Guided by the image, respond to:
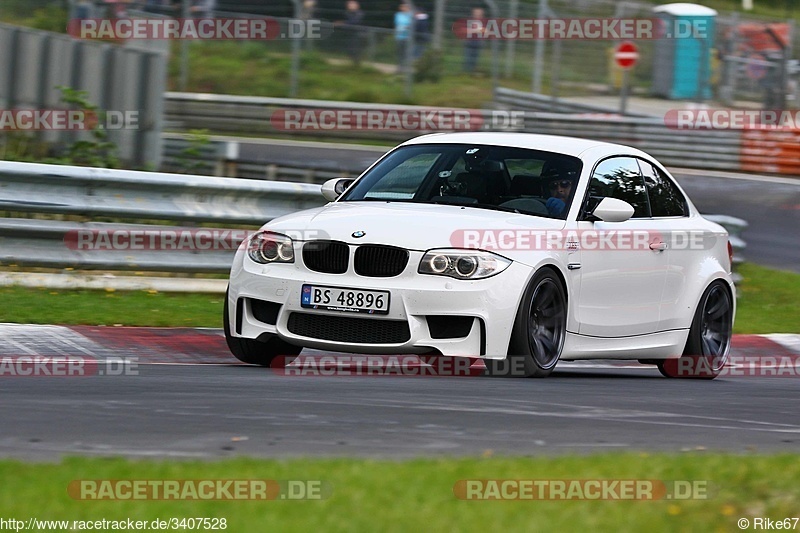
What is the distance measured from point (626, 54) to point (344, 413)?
2061 cm

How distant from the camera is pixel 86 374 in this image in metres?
7.65

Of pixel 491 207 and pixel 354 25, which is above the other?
pixel 354 25

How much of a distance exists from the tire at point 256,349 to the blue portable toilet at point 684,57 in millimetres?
19514

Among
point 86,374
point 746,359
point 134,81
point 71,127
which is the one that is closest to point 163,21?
point 134,81

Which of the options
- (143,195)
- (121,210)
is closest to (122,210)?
(121,210)

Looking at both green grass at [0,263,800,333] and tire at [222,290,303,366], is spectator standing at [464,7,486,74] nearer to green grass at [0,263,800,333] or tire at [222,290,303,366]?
green grass at [0,263,800,333]

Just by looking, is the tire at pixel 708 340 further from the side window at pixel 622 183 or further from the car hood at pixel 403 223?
the car hood at pixel 403 223

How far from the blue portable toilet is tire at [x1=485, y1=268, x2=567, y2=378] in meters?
19.4

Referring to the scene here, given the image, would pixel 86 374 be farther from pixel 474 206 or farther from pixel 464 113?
pixel 464 113

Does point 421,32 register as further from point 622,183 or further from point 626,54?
point 622,183

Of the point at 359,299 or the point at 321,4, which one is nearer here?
the point at 359,299

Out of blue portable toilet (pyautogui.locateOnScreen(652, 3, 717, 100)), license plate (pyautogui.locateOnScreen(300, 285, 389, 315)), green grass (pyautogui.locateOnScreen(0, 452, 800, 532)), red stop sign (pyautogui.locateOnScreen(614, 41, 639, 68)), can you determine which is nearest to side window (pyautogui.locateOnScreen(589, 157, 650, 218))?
license plate (pyautogui.locateOnScreen(300, 285, 389, 315))

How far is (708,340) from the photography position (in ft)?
32.6

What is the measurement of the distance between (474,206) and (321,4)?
19273 mm
